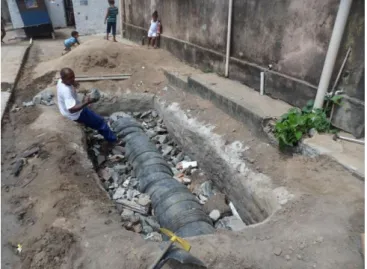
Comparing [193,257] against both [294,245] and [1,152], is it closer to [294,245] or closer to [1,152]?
[294,245]

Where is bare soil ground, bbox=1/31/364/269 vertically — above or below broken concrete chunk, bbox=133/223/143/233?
above

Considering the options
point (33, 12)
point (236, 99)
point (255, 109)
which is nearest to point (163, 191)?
point (255, 109)

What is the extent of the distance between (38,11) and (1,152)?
1253 centimetres

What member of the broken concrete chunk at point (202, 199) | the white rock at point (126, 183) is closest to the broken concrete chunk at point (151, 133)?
the white rock at point (126, 183)

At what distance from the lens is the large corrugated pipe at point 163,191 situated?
13.5 ft

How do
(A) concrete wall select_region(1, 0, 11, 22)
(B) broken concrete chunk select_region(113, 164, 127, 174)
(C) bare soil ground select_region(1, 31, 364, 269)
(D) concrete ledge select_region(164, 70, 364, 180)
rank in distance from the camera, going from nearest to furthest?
(C) bare soil ground select_region(1, 31, 364, 269), (D) concrete ledge select_region(164, 70, 364, 180), (B) broken concrete chunk select_region(113, 164, 127, 174), (A) concrete wall select_region(1, 0, 11, 22)

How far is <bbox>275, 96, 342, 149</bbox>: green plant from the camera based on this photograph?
451 cm

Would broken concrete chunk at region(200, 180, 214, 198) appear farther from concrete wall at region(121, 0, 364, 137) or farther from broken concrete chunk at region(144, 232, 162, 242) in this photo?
concrete wall at region(121, 0, 364, 137)

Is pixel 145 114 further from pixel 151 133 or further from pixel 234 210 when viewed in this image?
pixel 234 210

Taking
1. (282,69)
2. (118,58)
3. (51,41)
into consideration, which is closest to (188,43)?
(118,58)

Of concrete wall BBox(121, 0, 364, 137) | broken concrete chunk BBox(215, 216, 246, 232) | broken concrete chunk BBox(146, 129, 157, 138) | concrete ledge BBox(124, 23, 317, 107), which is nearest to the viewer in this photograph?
concrete wall BBox(121, 0, 364, 137)

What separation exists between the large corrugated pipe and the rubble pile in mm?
185

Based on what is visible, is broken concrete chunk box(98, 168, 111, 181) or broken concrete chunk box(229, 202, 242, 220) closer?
broken concrete chunk box(229, 202, 242, 220)

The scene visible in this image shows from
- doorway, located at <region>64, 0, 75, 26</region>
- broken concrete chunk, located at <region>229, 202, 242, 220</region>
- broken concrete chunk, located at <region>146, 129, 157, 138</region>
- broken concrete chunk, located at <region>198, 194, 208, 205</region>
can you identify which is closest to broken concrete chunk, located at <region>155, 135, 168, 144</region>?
broken concrete chunk, located at <region>146, 129, 157, 138</region>
